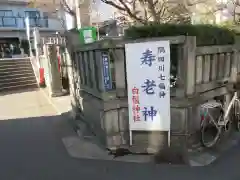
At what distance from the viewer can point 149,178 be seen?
450 centimetres

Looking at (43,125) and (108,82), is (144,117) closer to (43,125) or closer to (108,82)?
(108,82)

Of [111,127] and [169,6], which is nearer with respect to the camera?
[111,127]

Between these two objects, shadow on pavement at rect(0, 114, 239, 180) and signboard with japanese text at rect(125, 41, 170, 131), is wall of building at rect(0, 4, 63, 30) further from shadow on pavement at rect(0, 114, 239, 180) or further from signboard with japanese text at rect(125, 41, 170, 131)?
signboard with japanese text at rect(125, 41, 170, 131)

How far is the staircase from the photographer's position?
16737 mm

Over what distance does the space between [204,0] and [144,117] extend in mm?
9587

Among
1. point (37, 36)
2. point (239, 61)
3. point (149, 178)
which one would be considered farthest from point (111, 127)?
point (37, 36)

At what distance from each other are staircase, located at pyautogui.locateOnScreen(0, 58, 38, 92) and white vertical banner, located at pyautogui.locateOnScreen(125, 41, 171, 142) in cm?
1342

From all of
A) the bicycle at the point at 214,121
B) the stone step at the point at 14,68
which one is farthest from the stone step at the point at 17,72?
the bicycle at the point at 214,121

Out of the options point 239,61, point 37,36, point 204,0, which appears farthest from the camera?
point 37,36

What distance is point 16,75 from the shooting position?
18016 mm

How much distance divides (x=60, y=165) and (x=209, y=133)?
3776mm

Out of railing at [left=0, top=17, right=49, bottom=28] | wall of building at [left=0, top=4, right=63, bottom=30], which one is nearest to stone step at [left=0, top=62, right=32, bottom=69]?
wall of building at [left=0, top=4, right=63, bottom=30]

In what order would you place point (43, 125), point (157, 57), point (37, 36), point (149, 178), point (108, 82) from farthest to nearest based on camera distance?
point (37, 36) < point (43, 125) < point (108, 82) < point (157, 57) < point (149, 178)

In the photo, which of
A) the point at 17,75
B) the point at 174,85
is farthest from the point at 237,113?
the point at 17,75
